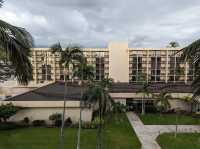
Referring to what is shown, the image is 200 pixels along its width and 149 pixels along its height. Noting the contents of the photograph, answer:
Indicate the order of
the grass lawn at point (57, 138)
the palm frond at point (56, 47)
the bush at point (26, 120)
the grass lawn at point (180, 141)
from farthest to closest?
the bush at point (26, 120) → the grass lawn at point (180, 141) → the grass lawn at point (57, 138) → the palm frond at point (56, 47)

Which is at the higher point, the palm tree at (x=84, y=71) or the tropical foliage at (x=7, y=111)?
the palm tree at (x=84, y=71)

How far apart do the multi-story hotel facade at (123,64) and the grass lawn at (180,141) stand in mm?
32637

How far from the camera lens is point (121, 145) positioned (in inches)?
1059

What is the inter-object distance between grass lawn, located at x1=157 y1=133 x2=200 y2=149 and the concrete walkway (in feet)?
2.70

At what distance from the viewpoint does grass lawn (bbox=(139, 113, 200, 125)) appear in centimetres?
3821

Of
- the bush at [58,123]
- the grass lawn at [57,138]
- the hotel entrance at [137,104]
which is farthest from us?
the hotel entrance at [137,104]

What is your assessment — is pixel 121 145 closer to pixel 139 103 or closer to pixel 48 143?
pixel 48 143

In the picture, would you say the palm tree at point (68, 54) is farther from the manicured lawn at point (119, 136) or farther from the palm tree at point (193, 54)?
the palm tree at point (193, 54)

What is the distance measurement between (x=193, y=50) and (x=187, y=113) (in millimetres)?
39348

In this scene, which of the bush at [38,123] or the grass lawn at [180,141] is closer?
the grass lawn at [180,141]

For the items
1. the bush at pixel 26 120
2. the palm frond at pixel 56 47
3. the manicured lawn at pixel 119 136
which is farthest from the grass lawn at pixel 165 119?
the palm frond at pixel 56 47

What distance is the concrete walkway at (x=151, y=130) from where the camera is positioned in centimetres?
2772

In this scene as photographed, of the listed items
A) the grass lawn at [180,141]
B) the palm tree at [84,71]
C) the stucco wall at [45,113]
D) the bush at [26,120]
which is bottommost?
the grass lawn at [180,141]

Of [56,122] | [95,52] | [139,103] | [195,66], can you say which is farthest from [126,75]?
[195,66]
